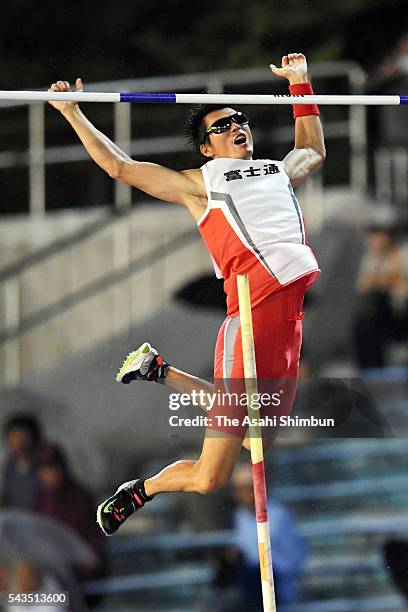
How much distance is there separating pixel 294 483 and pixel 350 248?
0.86m

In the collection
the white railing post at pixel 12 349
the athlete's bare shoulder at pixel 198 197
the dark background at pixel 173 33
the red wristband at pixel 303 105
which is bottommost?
the white railing post at pixel 12 349

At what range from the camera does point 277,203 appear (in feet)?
17.3

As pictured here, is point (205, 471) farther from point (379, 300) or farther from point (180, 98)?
point (180, 98)

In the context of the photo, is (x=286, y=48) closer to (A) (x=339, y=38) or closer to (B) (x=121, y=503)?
(A) (x=339, y=38)

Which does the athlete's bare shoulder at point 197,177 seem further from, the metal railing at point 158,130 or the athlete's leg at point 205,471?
the athlete's leg at point 205,471

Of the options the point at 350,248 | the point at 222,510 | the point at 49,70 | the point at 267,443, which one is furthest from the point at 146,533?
the point at 49,70

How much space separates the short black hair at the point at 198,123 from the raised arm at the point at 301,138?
24cm

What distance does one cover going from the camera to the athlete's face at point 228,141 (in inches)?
207

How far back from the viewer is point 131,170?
5.25m

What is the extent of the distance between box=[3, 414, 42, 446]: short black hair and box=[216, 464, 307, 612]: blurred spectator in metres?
0.72

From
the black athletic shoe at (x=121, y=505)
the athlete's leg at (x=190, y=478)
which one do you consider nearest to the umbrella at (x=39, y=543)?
the black athletic shoe at (x=121, y=505)

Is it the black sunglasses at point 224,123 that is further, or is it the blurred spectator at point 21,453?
the blurred spectator at point 21,453

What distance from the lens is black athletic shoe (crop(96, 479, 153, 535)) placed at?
548cm

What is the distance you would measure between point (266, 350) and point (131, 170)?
717 millimetres
